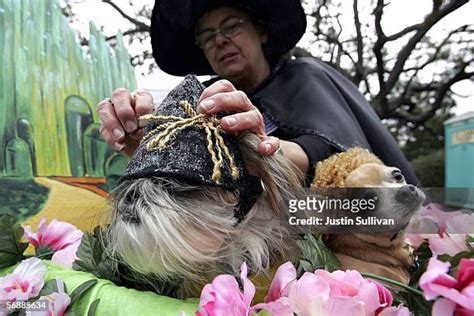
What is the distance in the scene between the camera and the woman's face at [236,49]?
0.85m

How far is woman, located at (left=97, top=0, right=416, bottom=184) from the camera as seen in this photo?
770mm

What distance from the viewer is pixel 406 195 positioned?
510 millimetres

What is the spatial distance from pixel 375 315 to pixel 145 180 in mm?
252

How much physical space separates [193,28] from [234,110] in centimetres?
35

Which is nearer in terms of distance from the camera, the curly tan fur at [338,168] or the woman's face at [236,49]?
the curly tan fur at [338,168]

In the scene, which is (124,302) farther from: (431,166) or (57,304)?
(431,166)

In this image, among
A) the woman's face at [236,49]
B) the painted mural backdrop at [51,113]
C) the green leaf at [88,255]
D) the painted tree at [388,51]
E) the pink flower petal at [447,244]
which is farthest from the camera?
the painted mural backdrop at [51,113]

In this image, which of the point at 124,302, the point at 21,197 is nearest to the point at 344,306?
the point at 124,302

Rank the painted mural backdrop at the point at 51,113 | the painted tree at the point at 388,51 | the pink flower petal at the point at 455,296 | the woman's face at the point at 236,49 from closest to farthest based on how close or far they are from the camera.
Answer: the pink flower petal at the point at 455,296 → the painted tree at the point at 388,51 → the woman's face at the point at 236,49 → the painted mural backdrop at the point at 51,113

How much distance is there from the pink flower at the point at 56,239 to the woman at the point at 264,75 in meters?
0.16

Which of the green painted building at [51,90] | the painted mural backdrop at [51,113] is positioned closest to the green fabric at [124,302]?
the painted mural backdrop at [51,113]

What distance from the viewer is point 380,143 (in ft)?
2.81

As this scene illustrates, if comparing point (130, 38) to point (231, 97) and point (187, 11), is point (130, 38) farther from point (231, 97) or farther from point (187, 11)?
point (231, 97)

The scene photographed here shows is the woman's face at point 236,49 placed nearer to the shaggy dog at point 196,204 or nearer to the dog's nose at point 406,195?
the shaggy dog at point 196,204
